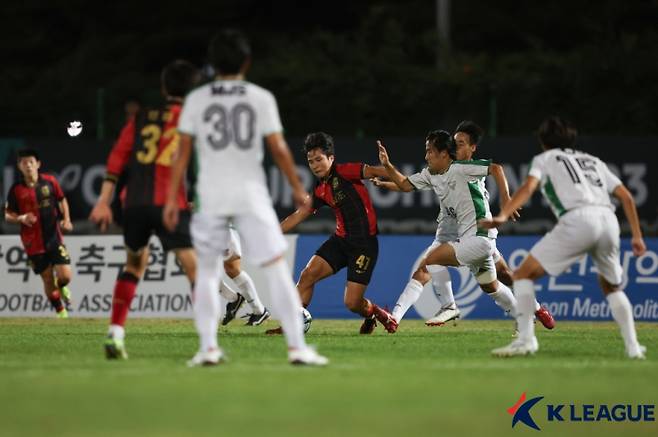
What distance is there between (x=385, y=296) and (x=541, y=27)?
21.2m

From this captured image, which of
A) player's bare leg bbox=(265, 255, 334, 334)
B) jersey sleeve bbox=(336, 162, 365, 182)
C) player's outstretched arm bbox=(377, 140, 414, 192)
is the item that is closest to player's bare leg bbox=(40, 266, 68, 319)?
player's bare leg bbox=(265, 255, 334, 334)

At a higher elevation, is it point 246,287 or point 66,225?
point 66,225

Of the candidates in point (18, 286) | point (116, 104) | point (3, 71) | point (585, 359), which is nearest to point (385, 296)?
point (18, 286)

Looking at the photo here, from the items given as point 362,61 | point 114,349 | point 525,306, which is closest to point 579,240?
point 525,306

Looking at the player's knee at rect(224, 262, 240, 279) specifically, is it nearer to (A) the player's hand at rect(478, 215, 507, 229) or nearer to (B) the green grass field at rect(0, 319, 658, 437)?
(B) the green grass field at rect(0, 319, 658, 437)

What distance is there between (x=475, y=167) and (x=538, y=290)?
4.43 metres

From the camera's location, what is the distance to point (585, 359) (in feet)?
33.5

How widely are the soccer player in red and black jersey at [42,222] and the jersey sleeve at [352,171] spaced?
5.03 metres

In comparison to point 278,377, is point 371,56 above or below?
above

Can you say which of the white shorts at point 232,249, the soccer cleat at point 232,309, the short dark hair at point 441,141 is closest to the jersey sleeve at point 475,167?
the short dark hair at point 441,141

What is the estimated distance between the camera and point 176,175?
29.1ft

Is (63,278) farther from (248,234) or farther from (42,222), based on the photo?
(248,234)

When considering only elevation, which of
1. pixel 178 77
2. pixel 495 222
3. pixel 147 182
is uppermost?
pixel 178 77

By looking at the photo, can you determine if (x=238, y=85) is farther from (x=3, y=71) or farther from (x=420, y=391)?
(x=3, y=71)
